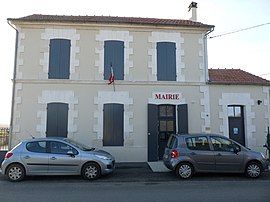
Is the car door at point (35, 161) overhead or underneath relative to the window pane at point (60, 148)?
underneath

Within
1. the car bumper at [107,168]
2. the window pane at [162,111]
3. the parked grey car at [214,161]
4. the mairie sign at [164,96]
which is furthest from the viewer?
the window pane at [162,111]

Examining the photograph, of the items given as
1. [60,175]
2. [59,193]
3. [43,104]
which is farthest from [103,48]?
[59,193]

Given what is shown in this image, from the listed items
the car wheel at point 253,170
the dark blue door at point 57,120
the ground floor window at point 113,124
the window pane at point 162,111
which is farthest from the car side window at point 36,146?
the car wheel at point 253,170

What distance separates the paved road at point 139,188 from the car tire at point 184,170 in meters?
0.22

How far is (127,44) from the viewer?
15.1 m

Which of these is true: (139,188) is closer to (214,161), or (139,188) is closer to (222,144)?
(214,161)

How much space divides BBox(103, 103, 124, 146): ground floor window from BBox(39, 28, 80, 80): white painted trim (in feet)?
7.30

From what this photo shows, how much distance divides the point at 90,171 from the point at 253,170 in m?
5.64

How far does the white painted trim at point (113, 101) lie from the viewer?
570 inches

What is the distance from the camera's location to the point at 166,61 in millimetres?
15188

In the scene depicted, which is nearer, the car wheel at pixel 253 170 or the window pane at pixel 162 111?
the car wheel at pixel 253 170

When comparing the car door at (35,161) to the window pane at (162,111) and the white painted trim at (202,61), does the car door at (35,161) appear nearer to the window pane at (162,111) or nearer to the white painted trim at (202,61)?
the window pane at (162,111)

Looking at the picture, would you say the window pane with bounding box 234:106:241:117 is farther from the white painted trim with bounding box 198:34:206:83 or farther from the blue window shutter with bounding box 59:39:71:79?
the blue window shutter with bounding box 59:39:71:79

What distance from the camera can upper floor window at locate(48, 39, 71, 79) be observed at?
47.9 ft
